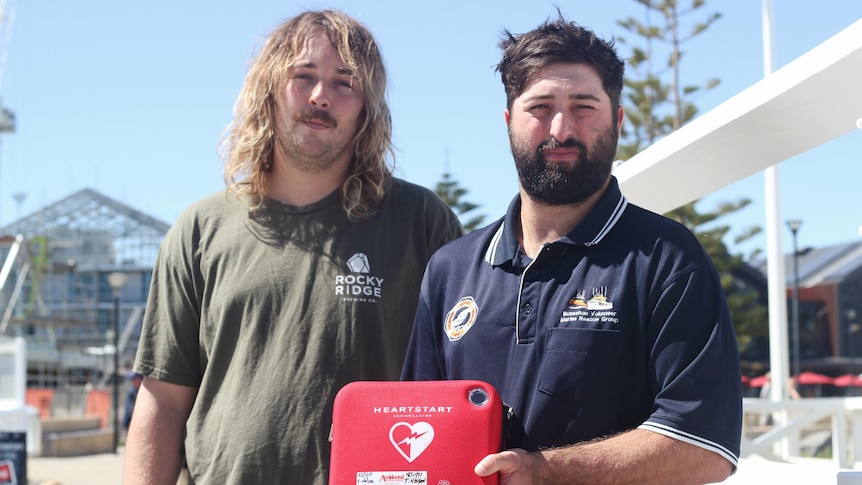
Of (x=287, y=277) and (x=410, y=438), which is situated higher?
(x=287, y=277)

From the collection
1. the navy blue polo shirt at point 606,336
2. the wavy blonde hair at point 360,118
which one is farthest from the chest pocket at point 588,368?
the wavy blonde hair at point 360,118

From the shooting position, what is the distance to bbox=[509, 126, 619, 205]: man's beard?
7.03ft

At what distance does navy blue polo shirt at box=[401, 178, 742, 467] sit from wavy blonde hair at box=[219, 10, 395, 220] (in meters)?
0.68

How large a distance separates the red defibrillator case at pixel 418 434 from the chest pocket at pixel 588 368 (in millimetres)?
160

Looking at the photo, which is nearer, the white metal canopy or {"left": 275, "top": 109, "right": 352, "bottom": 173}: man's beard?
the white metal canopy

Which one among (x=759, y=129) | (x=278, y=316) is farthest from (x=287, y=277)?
(x=759, y=129)

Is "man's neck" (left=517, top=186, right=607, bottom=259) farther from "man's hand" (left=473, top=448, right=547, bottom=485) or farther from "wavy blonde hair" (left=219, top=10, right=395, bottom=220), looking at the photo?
"wavy blonde hair" (left=219, top=10, right=395, bottom=220)

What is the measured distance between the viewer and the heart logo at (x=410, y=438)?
191cm

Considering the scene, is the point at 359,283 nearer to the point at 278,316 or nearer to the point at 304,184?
the point at 278,316

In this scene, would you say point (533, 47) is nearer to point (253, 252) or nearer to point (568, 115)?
point (568, 115)

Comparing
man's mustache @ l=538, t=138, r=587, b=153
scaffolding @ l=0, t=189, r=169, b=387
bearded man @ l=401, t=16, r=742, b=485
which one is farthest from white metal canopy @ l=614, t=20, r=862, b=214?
scaffolding @ l=0, t=189, r=169, b=387

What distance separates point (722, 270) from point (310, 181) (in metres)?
29.5

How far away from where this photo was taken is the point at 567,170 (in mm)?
2145

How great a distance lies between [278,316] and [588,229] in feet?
3.12
